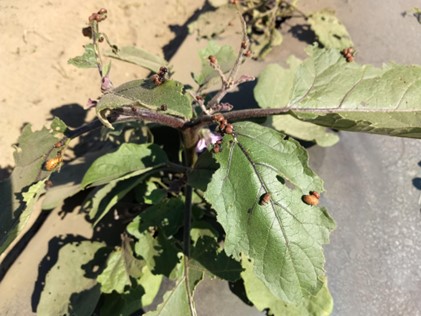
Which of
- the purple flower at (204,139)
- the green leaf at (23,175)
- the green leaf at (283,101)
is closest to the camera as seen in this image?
the green leaf at (23,175)

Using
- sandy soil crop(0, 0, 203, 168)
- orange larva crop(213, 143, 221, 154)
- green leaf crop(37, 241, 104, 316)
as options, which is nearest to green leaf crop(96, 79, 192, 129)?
orange larva crop(213, 143, 221, 154)

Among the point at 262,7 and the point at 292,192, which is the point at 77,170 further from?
the point at 262,7

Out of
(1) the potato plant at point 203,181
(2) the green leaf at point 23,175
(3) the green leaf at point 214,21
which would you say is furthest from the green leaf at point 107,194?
(3) the green leaf at point 214,21

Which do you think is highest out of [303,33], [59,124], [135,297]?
[59,124]

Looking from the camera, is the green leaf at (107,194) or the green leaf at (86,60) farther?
the green leaf at (107,194)

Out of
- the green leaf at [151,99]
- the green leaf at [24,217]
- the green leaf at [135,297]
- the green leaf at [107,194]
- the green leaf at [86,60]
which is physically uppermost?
the green leaf at [86,60]

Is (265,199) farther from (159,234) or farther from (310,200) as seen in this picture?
(159,234)

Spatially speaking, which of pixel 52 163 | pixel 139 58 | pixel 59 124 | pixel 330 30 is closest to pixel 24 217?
pixel 52 163

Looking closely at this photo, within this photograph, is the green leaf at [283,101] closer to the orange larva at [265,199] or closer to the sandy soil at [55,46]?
the orange larva at [265,199]
